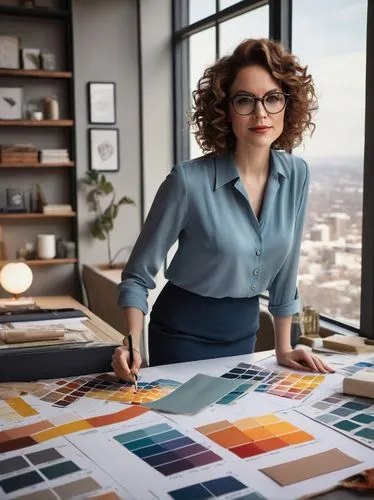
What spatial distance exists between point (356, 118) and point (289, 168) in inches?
59.0

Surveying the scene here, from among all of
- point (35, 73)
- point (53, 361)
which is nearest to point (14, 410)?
point (53, 361)

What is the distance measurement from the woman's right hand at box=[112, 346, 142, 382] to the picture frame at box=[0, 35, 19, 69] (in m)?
4.21

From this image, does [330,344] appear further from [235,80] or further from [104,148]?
[104,148]

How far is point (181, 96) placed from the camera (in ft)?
19.3

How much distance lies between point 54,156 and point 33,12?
1181mm

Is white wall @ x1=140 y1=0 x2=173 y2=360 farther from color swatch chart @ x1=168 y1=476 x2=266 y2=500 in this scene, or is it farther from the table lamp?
color swatch chart @ x1=168 y1=476 x2=266 y2=500

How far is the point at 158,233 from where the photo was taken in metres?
1.90

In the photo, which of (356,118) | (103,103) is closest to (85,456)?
(356,118)

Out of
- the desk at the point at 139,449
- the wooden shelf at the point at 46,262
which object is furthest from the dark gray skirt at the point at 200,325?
the wooden shelf at the point at 46,262

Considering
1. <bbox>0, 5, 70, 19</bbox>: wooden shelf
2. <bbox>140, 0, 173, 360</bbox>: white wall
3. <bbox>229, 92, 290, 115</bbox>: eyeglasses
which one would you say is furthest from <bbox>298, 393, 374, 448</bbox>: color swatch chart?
<bbox>0, 5, 70, 19</bbox>: wooden shelf

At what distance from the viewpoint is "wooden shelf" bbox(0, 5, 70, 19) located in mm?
5336

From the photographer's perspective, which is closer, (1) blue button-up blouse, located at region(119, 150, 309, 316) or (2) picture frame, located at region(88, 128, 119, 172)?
(1) blue button-up blouse, located at region(119, 150, 309, 316)

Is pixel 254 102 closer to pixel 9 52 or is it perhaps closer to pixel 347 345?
pixel 347 345

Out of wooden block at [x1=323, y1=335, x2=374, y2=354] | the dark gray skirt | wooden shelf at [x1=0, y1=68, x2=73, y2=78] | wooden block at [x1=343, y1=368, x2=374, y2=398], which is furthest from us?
wooden shelf at [x1=0, y1=68, x2=73, y2=78]
